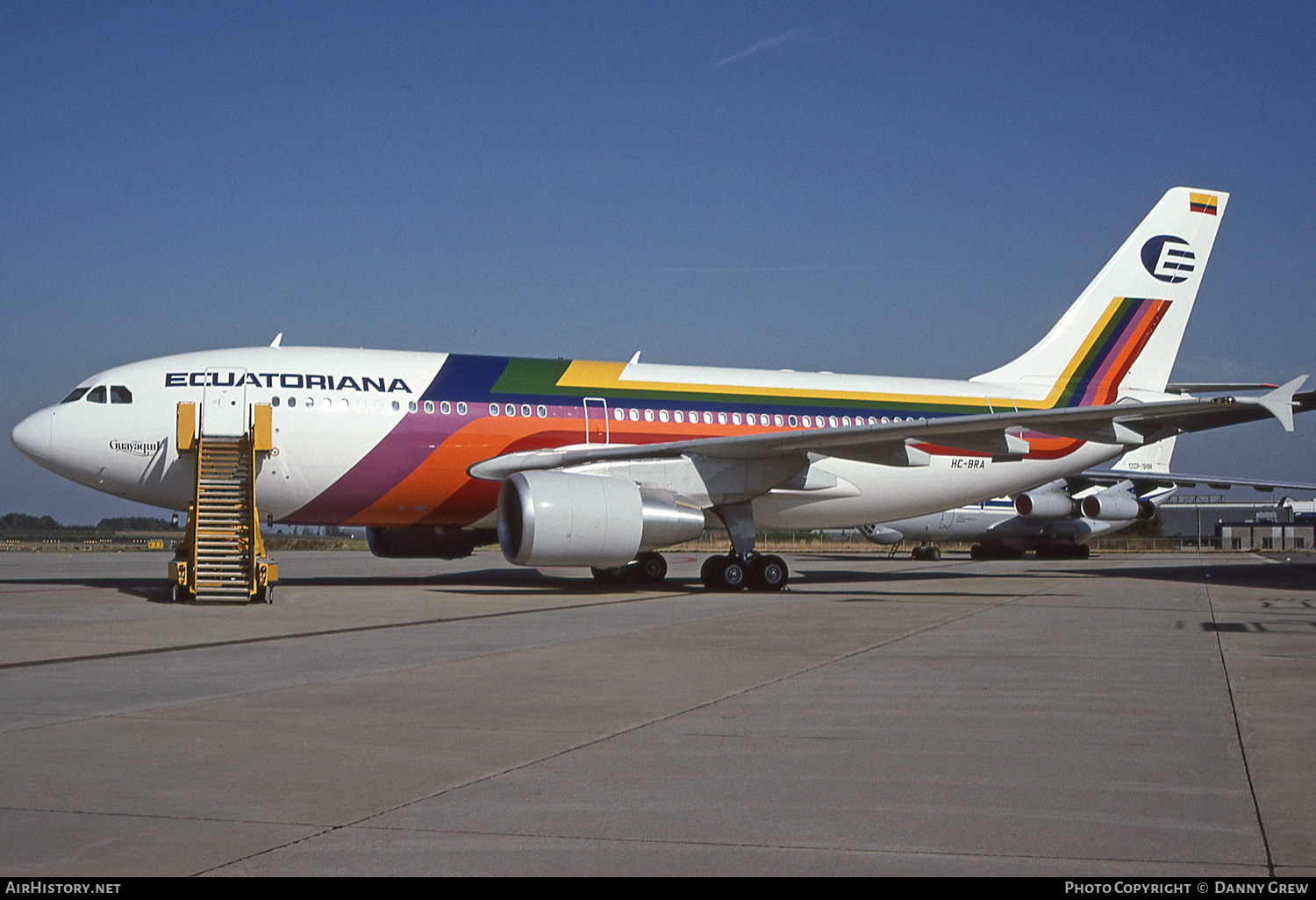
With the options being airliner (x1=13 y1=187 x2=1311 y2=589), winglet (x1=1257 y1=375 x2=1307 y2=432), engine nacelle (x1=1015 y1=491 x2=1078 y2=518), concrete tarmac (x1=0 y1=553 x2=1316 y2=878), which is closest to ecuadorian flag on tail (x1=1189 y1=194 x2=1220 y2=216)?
airliner (x1=13 y1=187 x2=1311 y2=589)

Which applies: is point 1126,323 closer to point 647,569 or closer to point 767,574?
point 767,574

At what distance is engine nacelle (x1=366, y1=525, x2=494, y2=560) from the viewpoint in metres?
19.3

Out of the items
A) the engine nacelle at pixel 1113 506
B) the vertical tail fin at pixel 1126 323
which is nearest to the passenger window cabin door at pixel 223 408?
the vertical tail fin at pixel 1126 323

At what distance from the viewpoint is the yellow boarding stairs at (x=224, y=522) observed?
15078 mm

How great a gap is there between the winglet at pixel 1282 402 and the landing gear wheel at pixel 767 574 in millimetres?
7125

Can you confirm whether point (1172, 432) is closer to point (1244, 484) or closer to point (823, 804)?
point (823, 804)

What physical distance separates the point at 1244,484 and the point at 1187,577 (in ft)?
57.8

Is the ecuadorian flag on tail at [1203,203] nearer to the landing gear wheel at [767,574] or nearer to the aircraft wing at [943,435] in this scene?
the aircraft wing at [943,435]

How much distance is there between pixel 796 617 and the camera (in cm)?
1323

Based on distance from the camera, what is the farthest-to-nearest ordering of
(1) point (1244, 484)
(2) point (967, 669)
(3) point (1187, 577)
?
(1) point (1244, 484)
(3) point (1187, 577)
(2) point (967, 669)

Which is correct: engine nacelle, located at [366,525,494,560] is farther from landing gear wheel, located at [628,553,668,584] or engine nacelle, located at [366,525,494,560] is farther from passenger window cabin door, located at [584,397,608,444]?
landing gear wheel, located at [628,553,668,584]

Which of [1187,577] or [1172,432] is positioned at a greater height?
[1172,432]

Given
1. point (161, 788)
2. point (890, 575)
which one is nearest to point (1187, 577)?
point (890, 575)

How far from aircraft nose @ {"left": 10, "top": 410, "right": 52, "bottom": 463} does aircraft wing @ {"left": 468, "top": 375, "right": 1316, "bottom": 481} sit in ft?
19.0
